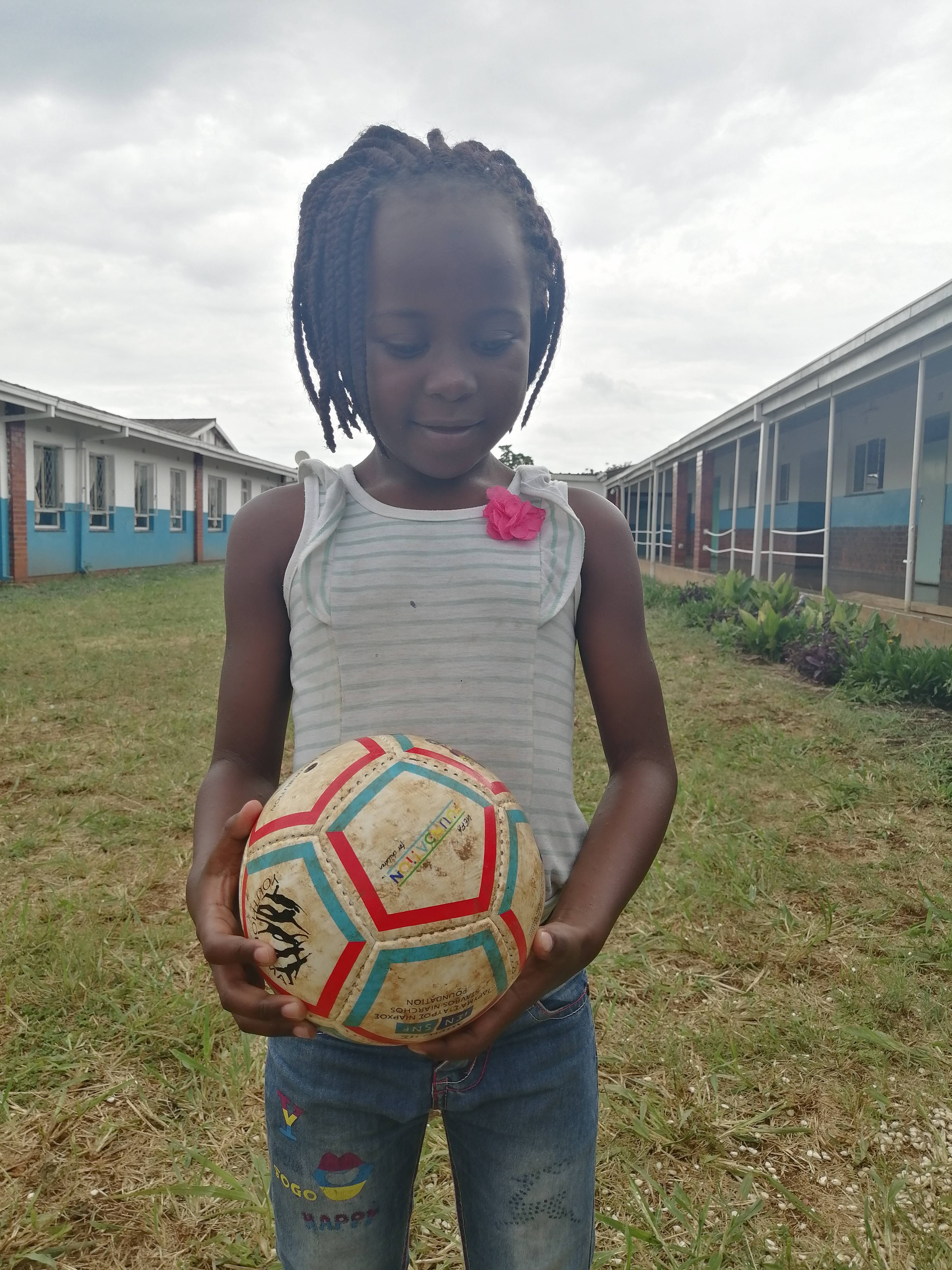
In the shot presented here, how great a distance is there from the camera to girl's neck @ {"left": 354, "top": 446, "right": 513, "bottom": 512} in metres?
1.45

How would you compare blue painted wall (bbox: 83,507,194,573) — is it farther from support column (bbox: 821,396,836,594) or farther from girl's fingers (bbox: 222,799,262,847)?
girl's fingers (bbox: 222,799,262,847)

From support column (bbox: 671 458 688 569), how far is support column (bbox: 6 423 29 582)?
1449cm

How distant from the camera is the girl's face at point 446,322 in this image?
52.1 inches

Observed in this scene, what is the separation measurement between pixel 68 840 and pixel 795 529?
17.6 metres

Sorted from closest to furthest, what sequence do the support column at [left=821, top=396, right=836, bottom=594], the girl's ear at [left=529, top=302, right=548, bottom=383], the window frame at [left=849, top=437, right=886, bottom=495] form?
the girl's ear at [left=529, top=302, right=548, bottom=383] → the support column at [left=821, top=396, right=836, bottom=594] → the window frame at [left=849, top=437, right=886, bottom=495]

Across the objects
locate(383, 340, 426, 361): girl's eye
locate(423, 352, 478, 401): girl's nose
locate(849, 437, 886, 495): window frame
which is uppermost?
locate(849, 437, 886, 495): window frame

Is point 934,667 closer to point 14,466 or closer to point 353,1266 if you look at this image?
point 353,1266

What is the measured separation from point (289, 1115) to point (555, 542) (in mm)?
917

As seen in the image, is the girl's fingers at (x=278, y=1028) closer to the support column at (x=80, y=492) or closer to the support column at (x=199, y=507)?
the support column at (x=80, y=492)

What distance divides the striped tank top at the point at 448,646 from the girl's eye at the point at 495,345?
241 millimetres

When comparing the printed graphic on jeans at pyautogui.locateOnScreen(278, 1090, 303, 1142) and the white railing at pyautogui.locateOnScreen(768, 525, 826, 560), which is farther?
the white railing at pyautogui.locateOnScreen(768, 525, 826, 560)

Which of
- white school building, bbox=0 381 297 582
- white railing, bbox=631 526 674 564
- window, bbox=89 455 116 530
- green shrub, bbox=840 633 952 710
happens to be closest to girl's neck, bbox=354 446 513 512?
green shrub, bbox=840 633 952 710

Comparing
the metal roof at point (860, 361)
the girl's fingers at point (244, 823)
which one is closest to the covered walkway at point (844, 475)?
the metal roof at point (860, 361)

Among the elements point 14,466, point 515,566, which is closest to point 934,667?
point 515,566
